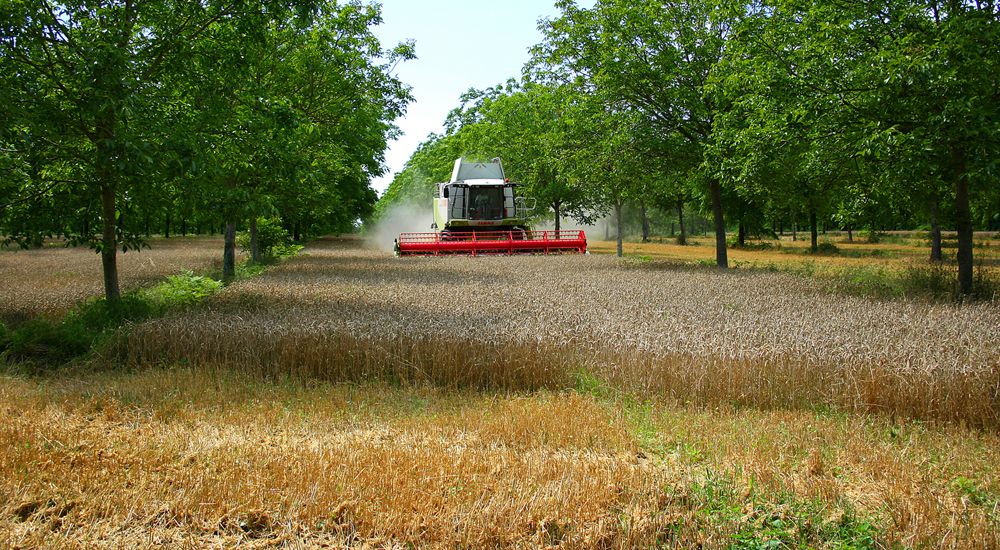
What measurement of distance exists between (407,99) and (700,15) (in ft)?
28.7

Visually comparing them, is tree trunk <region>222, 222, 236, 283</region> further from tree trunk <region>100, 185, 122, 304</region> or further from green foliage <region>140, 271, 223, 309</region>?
tree trunk <region>100, 185, 122, 304</region>

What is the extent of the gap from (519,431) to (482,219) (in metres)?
22.8

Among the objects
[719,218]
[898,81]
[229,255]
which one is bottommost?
[229,255]

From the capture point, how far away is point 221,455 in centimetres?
448

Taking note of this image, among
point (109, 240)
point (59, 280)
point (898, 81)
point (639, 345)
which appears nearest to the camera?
point (639, 345)

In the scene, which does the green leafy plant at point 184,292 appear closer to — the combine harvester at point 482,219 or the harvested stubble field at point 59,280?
the harvested stubble field at point 59,280

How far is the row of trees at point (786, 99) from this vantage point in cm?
1000

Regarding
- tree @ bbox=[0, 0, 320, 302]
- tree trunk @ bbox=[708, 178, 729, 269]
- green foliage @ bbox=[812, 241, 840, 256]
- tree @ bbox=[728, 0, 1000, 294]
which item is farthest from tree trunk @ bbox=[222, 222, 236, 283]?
green foliage @ bbox=[812, 241, 840, 256]

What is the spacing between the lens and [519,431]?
511 centimetres

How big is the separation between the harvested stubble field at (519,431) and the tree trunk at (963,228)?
10.7ft

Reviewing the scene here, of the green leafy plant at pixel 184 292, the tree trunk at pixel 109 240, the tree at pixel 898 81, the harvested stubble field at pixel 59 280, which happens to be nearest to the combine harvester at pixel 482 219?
the harvested stubble field at pixel 59 280

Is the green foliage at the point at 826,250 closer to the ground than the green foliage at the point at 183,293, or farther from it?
closer to the ground

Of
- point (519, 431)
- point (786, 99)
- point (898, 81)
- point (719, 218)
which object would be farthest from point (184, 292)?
point (719, 218)

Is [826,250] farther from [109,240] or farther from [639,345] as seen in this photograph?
[109,240]
